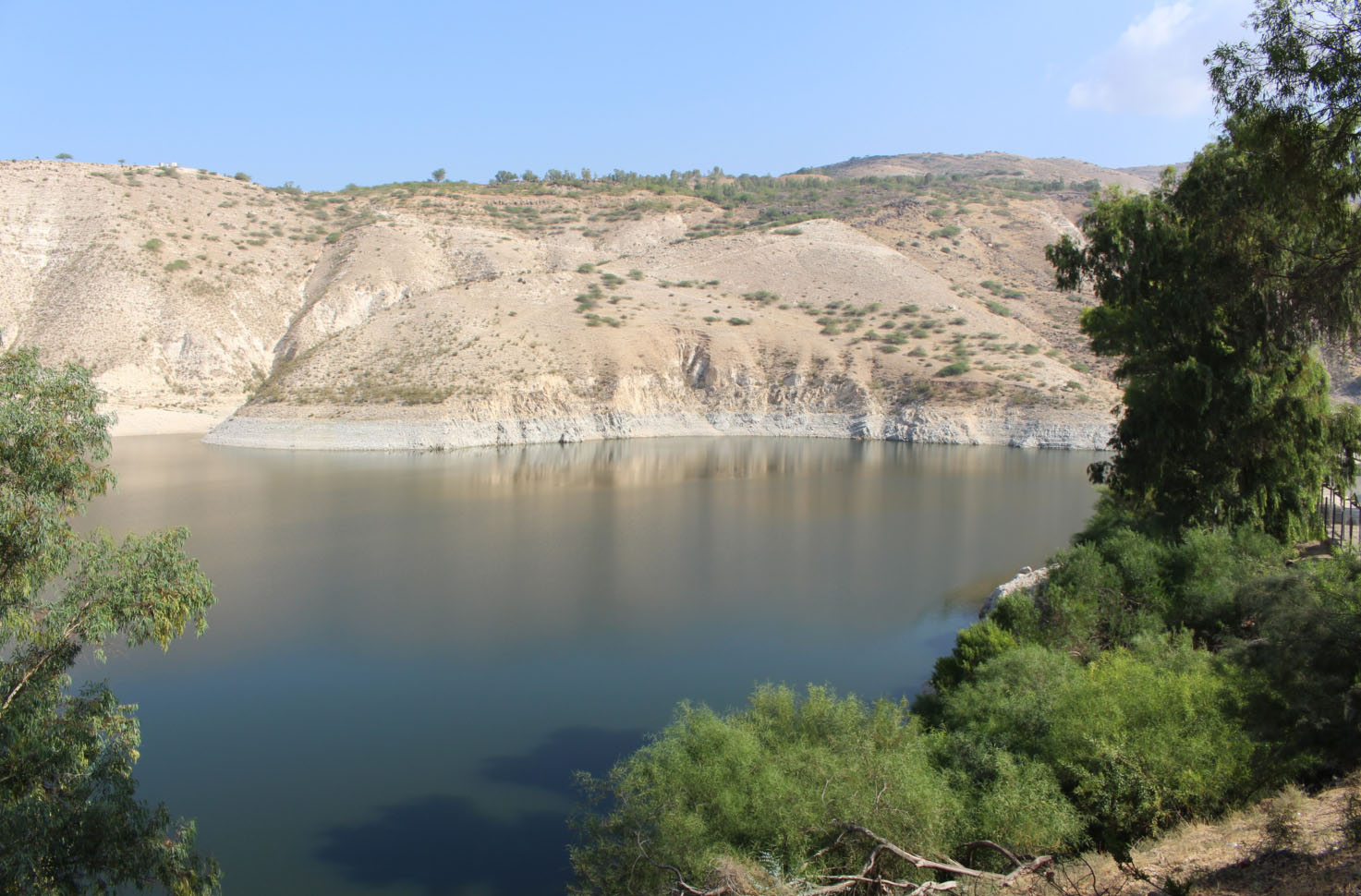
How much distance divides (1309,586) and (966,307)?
2418 inches

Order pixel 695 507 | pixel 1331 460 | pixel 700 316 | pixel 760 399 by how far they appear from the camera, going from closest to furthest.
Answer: pixel 1331 460 < pixel 695 507 < pixel 760 399 < pixel 700 316

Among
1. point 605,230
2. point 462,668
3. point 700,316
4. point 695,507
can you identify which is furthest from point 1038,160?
point 462,668

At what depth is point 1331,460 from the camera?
54.0ft

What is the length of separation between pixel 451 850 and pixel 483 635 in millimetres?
7535

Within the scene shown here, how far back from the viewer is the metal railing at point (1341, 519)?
17.2m

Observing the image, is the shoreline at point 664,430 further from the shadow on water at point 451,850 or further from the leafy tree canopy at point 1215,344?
the shadow on water at point 451,850

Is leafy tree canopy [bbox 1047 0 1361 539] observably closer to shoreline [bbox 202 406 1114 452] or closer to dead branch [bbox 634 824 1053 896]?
dead branch [bbox 634 824 1053 896]

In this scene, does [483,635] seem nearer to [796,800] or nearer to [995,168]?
[796,800]

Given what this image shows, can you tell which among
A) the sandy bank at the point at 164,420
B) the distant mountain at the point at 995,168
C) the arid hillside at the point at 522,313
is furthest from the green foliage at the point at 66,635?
the distant mountain at the point at 995,168

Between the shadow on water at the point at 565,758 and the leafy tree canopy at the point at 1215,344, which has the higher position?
the leafy tree canopy at the point at 1215,344

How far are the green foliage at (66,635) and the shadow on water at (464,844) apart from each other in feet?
7.53

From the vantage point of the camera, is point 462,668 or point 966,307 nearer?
point 462,668

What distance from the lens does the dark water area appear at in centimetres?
1173

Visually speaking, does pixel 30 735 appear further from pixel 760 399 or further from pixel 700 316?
pixel 700 316
